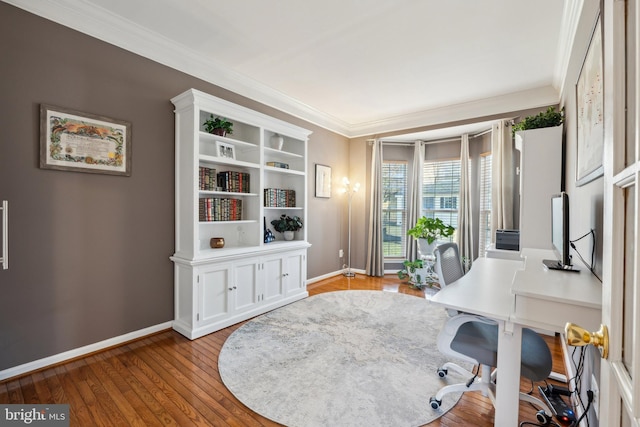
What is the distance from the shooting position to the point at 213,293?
2.99 m

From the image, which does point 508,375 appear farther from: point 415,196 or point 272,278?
point 415,196

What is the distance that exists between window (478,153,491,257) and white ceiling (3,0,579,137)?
0.89m

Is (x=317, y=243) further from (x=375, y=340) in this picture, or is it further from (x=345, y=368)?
(x=345, y=368)

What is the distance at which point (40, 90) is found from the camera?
221 centimetres

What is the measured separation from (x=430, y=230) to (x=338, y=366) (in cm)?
303

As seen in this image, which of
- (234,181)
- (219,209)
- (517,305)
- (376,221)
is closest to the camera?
(517,305)

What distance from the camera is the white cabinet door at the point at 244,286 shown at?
317cm

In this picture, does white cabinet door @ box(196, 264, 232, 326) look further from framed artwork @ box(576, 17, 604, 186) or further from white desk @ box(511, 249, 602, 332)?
framed artwork @ box(576, 17, 604, 186)

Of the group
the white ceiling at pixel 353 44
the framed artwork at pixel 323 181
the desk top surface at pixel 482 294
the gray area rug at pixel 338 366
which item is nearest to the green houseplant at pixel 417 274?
the gray area rug at pixel 338 366

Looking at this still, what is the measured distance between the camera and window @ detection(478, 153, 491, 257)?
462 centimetres

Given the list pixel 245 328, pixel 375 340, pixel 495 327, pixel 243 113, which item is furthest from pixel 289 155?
pixel 495 327

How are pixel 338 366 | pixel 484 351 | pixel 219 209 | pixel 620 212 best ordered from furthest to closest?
pixel 219 209 → pixel 338 366 → pixel 484 351 → pixel 620 212

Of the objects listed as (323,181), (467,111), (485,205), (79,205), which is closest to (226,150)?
(79,205)

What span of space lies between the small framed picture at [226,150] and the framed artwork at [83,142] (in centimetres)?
86
